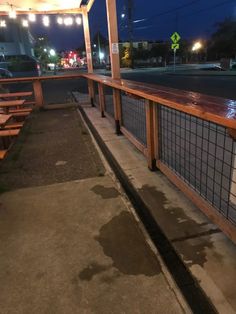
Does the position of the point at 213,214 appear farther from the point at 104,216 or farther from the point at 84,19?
the point at 84,19

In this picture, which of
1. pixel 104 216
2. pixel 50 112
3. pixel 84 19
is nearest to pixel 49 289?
pixel 104 216

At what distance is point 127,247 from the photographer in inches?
96.5

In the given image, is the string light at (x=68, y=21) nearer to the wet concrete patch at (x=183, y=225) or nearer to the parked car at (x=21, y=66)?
the wet concrete patch at (x=183, y=225)

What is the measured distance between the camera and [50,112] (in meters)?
9.20

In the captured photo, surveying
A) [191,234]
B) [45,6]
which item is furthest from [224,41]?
[191,234]

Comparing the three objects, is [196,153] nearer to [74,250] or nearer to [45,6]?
[74,250]

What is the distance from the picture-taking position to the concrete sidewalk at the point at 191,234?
78.4 inches

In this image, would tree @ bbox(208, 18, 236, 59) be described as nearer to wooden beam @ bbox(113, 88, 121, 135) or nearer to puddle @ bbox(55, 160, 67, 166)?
wooden beam @ bbox(113, 88, 121, 135)

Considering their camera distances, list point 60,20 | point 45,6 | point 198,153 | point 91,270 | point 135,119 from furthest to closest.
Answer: point 60,20
point 45,6
point 135,119
point 198,153
point 91,270

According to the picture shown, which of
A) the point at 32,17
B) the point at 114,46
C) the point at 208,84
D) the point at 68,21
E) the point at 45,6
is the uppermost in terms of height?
the point at 45,6

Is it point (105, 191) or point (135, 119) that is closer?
point (105, 191)

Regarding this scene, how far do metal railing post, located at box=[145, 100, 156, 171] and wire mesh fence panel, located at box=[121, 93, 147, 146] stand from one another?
1.08 meters

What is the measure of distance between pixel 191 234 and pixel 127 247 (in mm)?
592

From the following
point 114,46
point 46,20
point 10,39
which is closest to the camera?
point 114,46
